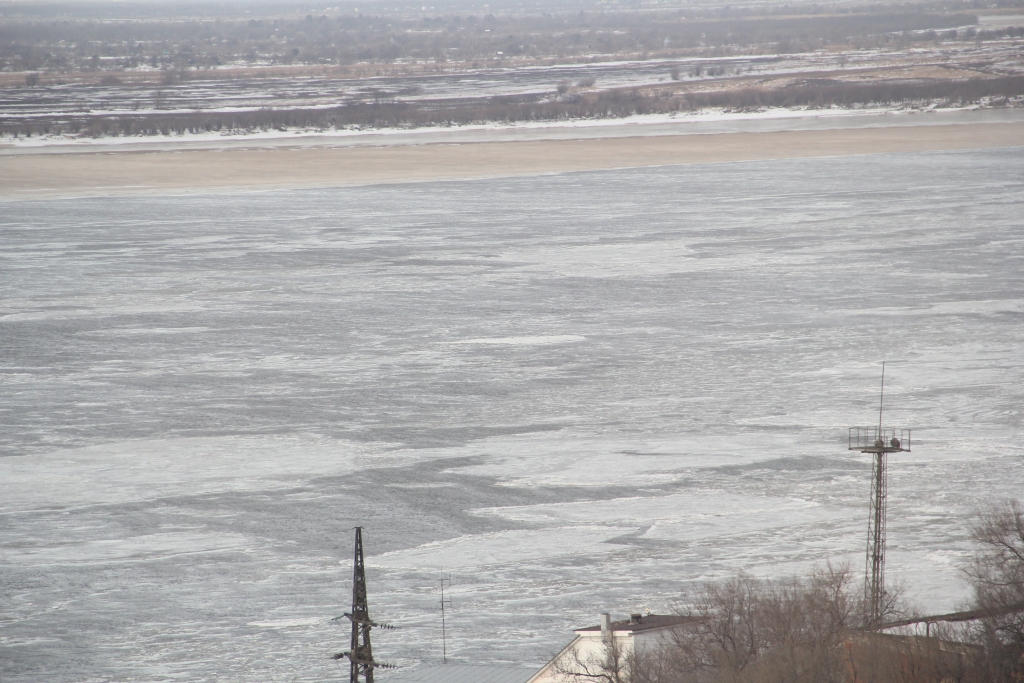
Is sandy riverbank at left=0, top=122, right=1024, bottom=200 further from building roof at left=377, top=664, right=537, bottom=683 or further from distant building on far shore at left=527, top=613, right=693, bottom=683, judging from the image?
distant building on far shore at left=527, top=613, right=693, bottom=683

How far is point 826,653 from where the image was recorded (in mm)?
9492

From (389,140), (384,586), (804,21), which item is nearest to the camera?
(384,586)

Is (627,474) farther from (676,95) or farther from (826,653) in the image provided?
(676,95)

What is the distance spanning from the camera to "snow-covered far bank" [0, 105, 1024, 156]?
5097cm

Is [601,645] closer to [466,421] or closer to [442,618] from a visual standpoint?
[442,618]

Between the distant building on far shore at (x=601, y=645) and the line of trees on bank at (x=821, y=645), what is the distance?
2cm

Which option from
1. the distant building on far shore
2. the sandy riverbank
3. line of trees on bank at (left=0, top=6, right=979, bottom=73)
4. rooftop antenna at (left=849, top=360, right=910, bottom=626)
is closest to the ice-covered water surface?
rooftop antenna at (left=849, top=360, right=910, bottom=626)

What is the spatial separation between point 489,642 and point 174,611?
8.57 ft

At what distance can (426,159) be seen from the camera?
152 feet

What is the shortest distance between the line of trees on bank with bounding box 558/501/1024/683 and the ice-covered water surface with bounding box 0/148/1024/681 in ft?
3.14

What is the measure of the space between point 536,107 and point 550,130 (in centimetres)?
571

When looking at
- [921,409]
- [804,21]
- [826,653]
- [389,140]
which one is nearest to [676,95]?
[389,140]

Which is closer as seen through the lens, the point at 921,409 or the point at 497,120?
the point at 921,409

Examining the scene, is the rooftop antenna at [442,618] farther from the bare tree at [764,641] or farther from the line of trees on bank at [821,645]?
the bare tree at [764,641]
